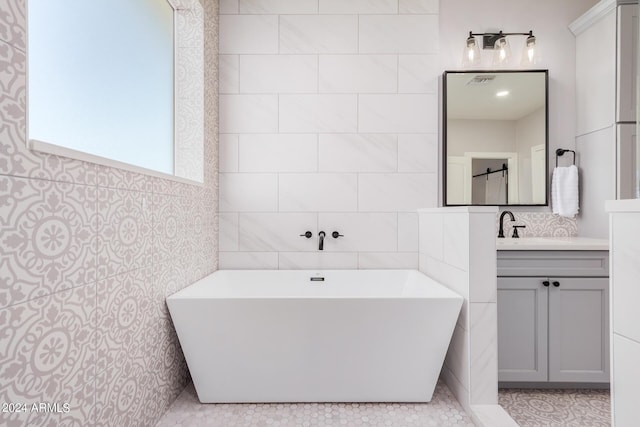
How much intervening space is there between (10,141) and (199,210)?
1.27 m

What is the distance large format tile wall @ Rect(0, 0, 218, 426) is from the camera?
79 centimetres

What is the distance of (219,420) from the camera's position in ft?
5.03

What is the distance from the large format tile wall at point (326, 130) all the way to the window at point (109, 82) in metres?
0.41

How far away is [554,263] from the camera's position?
1952 millimetres

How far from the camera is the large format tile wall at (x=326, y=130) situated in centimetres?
240

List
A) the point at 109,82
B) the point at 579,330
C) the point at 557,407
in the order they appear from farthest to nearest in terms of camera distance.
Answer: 1. the point at 579,330
2. the point at 557,407
3. the point at 109,82

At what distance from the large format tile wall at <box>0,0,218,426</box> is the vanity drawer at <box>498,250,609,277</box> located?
1.90 metres

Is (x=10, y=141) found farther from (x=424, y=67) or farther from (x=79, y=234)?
(x=424, y=67)

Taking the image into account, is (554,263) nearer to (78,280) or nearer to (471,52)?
(471,52)

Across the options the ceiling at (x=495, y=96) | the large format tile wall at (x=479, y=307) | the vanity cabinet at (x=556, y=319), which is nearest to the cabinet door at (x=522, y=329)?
the vanity cabinet at (x=556, y=319)

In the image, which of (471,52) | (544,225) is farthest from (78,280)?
(544,225)

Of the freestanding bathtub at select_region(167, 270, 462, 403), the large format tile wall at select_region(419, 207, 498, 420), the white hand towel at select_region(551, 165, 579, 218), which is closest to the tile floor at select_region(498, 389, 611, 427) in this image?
the large format tile wall at select_region(419, 207, 498, 420)

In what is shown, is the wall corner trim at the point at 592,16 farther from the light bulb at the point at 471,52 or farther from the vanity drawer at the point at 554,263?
the vanity drawer at the point at 554,263

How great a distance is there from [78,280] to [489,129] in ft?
8.42
